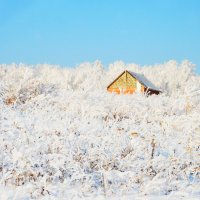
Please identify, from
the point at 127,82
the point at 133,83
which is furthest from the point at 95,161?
the point at 127,82

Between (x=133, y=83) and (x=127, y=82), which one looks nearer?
(x=133, y=83)

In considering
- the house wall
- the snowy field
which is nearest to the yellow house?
the house wall

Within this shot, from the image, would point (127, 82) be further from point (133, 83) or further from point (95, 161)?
point (95, 161)

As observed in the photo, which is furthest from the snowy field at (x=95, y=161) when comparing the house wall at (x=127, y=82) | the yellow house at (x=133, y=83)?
the house wall at (x=127, y=82)

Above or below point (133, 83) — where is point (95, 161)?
below

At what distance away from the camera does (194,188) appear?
4586mm

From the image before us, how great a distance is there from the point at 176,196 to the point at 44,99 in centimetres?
682

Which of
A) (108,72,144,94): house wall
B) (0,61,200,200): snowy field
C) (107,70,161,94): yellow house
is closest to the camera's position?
(0,61,200,200): snowy field

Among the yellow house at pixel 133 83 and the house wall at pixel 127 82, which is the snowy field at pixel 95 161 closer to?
the yellow house at pixel 133 83

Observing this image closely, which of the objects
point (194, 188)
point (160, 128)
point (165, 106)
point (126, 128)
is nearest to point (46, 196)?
point (194, 188)

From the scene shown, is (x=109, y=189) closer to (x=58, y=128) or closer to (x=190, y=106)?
(x=58, y=128)

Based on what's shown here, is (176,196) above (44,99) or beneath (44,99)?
beneath

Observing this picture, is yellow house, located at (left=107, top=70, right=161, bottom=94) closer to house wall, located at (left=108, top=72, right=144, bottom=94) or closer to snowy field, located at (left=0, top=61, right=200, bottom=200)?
house wall, located at (left=108, top=72, right=144, bottom=94)

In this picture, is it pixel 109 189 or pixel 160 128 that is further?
pixel 160 128
